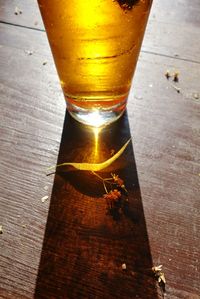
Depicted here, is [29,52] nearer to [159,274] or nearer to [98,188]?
[98,188]

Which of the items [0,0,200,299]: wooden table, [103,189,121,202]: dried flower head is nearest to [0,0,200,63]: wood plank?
[0,0,200,299]: wooden table

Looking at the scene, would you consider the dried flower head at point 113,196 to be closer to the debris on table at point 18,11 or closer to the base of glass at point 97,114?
the base of glass at point 97,114

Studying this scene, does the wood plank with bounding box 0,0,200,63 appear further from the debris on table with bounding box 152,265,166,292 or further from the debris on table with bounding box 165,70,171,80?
the debris on table with bounding box 152,265,166,292

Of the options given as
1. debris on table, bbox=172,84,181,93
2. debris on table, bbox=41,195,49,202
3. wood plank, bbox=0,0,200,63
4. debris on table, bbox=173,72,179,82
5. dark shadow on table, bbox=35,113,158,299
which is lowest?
dark shadow on table, bbox=35,113,158,299

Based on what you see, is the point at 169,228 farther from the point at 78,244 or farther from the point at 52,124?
the point at 52,124

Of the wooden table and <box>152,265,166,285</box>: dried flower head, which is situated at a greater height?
the wooden table

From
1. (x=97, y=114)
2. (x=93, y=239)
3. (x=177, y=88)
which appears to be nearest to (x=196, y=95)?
(x=177, y=88)
